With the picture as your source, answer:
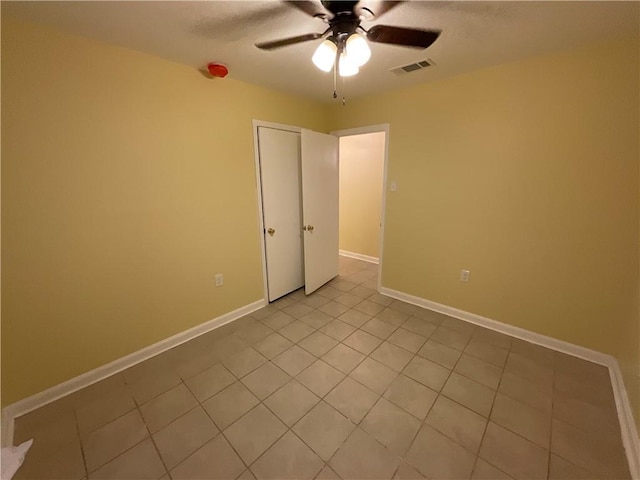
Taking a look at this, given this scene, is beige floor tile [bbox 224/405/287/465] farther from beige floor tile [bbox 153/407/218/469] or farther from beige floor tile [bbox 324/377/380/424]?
beige floor tile [bbox 324/377/380/424]

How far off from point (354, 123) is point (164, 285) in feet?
8.68

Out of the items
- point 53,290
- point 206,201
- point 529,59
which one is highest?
point 529,59

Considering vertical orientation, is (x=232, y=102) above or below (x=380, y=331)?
above

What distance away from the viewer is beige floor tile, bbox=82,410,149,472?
1.32 m

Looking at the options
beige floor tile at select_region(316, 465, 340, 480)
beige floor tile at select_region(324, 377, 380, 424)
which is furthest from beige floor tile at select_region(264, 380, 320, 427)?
beige floor tile at select_region(316, 465, 340, 480)

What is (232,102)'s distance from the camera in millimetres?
2305

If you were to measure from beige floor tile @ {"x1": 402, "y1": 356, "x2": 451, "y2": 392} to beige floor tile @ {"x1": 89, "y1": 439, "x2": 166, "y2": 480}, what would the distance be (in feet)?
5.20

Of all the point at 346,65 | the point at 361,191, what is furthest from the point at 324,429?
the point at 361,191

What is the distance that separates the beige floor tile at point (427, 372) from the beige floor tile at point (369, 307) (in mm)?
761

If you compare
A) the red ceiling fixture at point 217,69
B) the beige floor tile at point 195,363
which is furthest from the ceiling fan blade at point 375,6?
the beige floor tile at point 195,363

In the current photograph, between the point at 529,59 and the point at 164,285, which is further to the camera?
the point at 164,285

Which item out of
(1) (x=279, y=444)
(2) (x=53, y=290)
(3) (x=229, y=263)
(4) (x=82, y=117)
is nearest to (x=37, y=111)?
(4) (x=82, y=117)

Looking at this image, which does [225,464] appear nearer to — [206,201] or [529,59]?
[206,201]

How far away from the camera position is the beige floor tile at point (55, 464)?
1.23 meters
